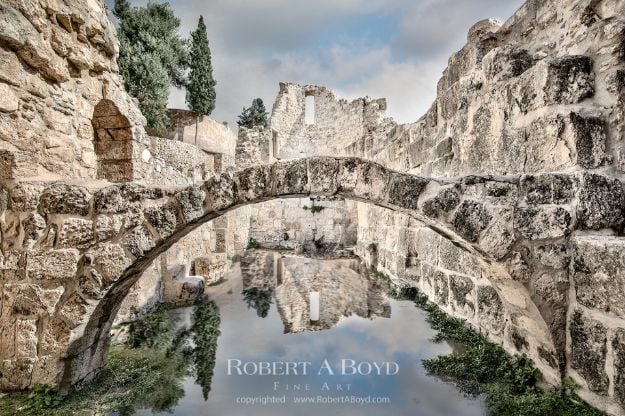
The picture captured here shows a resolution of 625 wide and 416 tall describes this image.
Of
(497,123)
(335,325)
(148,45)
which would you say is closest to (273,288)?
(335,325)

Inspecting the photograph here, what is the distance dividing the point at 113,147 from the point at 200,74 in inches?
549

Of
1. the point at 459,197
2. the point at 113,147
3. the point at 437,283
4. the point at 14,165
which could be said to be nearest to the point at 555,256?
the point at 459,197

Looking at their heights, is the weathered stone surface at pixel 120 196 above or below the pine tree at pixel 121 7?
below

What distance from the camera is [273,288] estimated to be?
6641 mm

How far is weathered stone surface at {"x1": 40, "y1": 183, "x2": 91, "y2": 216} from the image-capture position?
8.30 ft

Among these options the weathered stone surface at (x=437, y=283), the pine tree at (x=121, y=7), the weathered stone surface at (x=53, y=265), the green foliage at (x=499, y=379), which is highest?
the pine tree at (x=121, y=7)

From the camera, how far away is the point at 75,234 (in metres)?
2.53

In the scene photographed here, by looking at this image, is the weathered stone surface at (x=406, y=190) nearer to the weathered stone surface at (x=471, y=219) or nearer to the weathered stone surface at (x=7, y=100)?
the weathered stone surface at (x=471, y=219)

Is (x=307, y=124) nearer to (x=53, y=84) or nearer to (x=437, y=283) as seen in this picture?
(x=437, y=283)

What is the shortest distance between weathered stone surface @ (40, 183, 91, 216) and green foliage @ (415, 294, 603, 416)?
3.12m

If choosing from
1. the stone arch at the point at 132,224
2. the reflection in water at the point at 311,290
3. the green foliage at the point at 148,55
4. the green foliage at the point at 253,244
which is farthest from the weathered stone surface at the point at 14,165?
the green foliage at the point at 148,55

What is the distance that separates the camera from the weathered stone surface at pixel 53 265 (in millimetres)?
2508

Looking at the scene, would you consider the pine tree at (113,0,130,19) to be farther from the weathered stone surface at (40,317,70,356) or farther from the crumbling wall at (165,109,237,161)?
the weathered stone surface at (40,317,70,356)

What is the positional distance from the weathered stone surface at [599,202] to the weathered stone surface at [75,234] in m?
3.45
